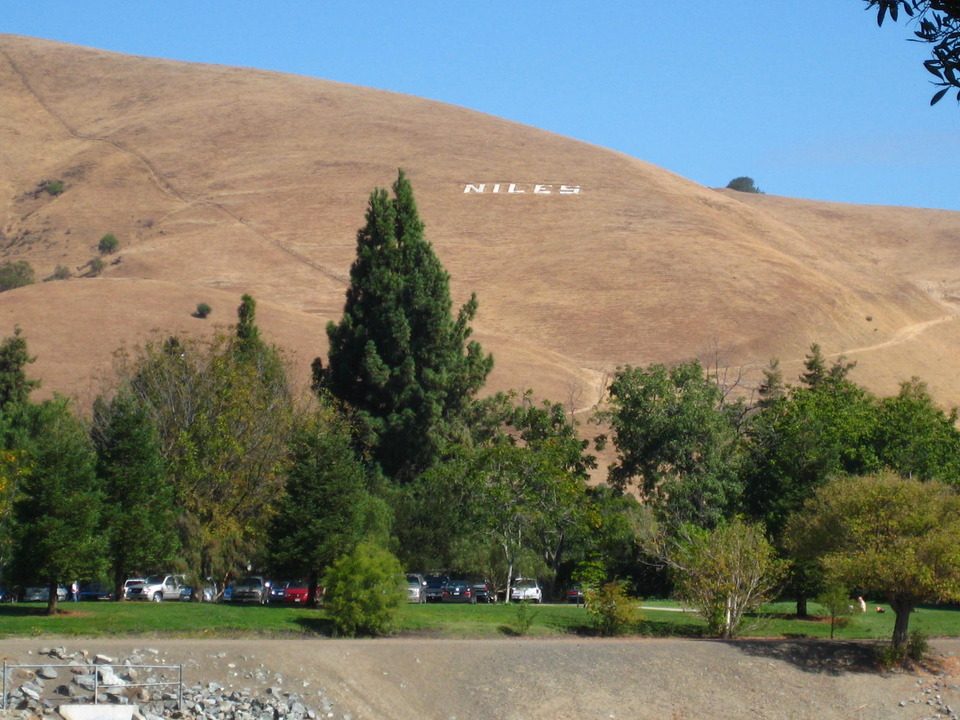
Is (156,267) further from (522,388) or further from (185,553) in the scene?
(185,553)

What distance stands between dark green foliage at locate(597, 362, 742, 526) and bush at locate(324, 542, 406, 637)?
16058mm

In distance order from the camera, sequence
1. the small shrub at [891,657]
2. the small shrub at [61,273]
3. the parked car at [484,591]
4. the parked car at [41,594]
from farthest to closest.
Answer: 1. the small shrub at [61,273]
2. the parked car at [41,594]
3. the parked car at [484,591]
4. the small shrub at [891,657]

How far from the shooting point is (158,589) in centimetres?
4006

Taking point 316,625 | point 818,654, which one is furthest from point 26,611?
point 818,654

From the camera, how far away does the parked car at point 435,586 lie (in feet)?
Result: 131

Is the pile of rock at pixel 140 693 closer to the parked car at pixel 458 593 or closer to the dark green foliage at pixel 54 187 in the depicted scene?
the parked car at pixel 458 593

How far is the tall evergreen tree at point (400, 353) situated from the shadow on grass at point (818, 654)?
19.7 metres

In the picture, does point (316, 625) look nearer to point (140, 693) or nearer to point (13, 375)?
point (140, 693)

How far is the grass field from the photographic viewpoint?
942 inches

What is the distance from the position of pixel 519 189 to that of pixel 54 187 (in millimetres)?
51591

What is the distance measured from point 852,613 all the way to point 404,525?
16458 mm

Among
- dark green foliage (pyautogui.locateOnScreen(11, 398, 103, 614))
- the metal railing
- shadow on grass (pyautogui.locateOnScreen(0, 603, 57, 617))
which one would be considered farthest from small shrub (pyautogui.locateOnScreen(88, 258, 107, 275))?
the metal railing

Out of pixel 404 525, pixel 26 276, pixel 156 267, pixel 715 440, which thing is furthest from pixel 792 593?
pixel 26 276

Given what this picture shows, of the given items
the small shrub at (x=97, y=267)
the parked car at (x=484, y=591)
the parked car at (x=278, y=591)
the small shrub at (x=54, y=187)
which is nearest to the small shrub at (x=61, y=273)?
the small shrub at (x=97, y=267)
